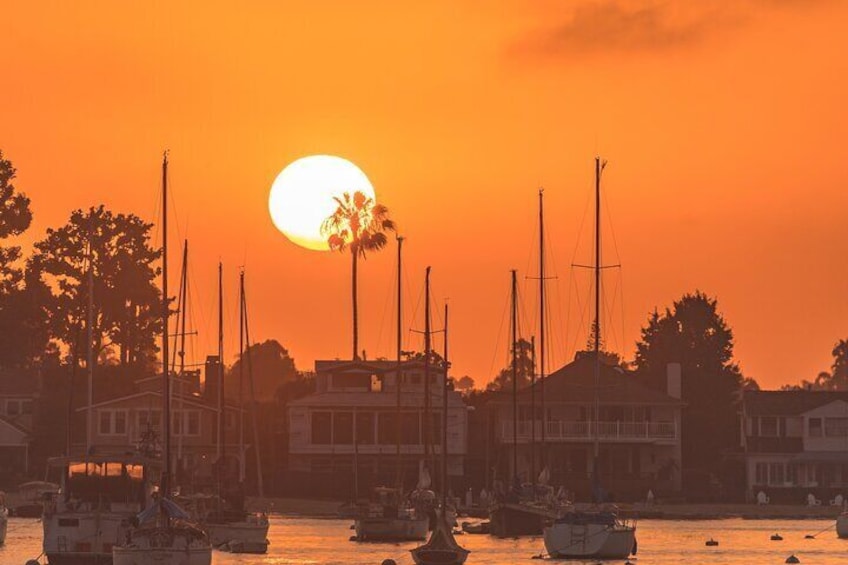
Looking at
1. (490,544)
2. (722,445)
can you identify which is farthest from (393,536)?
(722,445)

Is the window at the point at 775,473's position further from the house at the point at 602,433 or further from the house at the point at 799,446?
the house at the point at 602,433

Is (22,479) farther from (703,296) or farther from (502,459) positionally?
(703,296)

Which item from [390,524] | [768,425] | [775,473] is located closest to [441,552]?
[390,524]

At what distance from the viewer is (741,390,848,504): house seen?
6024 inches

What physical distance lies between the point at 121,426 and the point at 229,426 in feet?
25.3

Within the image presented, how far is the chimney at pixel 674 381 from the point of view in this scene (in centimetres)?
15350

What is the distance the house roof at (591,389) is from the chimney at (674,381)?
2549 millimetres

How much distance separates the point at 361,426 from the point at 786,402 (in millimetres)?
34564

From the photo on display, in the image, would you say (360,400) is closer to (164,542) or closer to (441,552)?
(441,552)

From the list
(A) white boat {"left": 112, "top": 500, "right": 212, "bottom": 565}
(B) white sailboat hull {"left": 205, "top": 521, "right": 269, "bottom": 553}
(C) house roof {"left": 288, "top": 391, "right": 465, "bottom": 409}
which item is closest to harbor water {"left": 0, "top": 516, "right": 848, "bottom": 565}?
(B) white sailboat hull {"left": 205, "top": 521, "right": 269, "bottom": 553}

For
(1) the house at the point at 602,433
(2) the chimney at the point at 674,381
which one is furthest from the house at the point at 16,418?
(2) the chimney at the point at 674,381

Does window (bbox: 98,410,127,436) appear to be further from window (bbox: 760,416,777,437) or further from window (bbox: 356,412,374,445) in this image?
window (bbox: 760,416,777,437)

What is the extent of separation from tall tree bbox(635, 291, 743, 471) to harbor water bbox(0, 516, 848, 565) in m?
26.9

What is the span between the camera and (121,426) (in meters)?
146
